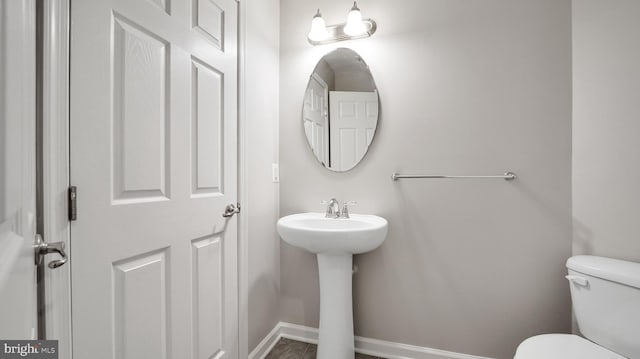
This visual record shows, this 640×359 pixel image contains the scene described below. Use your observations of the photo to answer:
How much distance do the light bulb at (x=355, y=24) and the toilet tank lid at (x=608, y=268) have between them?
1558 mm

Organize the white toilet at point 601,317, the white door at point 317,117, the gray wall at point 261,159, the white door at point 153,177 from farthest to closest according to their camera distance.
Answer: the white door at point 317,117 → the gray wall at point 261,159 → the white toilet at point 601,317 → the white door at point 153,177

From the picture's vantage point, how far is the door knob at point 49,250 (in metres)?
0.62

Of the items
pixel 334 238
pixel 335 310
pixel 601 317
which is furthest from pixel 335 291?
pixel 601 317

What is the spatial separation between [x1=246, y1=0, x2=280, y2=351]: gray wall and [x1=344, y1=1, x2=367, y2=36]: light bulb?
0.49 metres

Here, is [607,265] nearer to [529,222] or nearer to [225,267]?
[529,222]

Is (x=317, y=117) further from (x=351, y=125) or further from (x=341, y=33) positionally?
(x=341, y=33)

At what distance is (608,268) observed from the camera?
42.8 inches

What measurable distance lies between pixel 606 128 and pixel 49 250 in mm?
2079

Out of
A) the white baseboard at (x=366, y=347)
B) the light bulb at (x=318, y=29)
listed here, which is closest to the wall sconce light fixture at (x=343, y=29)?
the light bulb at (x=318, y=29)

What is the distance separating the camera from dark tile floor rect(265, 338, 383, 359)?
1604 mm

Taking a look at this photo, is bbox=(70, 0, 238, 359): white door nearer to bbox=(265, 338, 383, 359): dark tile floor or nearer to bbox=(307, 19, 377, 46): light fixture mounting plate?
bbox=(265, 338, 383, 359): dark tile floor

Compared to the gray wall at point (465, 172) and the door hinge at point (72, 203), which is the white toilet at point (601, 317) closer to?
the gray wall at point (465, 172)

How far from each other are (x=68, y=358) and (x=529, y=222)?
1.86m

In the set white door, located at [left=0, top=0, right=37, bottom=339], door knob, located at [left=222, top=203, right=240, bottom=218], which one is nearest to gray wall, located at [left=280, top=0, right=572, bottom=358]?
door knob, located at [left=222, top=203, right=240, bottom=218]
